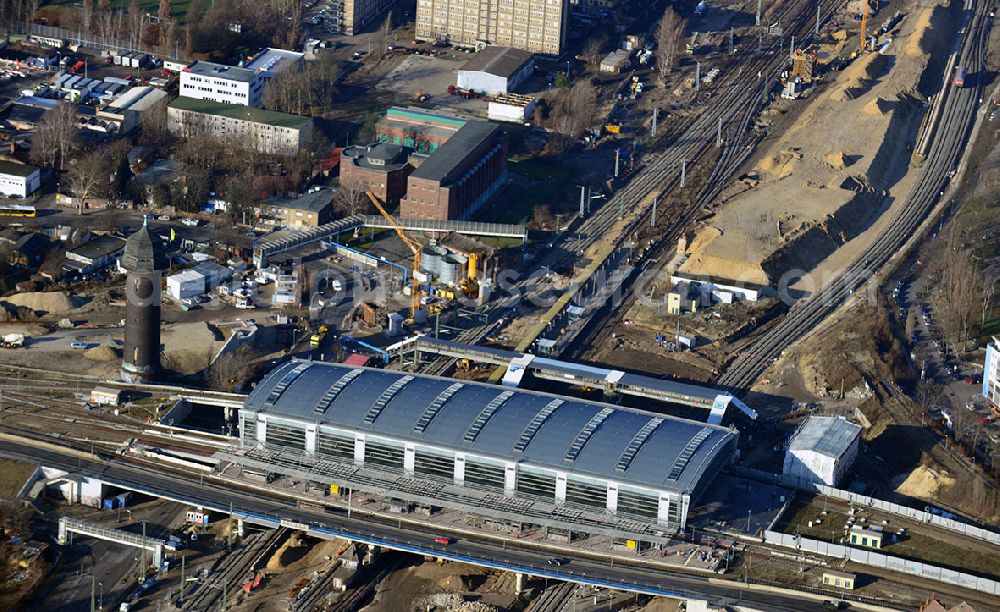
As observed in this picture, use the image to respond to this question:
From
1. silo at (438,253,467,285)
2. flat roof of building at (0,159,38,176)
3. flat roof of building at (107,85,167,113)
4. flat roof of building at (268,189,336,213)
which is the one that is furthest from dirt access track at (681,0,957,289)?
flat roof of building at (0,159,38,176)

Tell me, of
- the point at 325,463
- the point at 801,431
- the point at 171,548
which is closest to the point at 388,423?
the point at 325,463

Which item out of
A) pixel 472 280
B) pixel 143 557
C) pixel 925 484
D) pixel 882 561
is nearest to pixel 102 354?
pixel 143 557

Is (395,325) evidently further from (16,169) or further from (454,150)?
(16,169)

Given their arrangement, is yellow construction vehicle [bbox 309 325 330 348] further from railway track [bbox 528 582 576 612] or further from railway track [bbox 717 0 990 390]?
railway track [bbox 528 582 576 612]

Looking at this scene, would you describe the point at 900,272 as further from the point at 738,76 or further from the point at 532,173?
the point at 738,76

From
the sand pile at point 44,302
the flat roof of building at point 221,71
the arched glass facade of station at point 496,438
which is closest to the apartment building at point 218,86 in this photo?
the flat roof of building at point 221,71

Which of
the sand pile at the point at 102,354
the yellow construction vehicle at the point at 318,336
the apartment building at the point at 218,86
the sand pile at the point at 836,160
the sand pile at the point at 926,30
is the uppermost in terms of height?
the sand pile at the point at 926,30

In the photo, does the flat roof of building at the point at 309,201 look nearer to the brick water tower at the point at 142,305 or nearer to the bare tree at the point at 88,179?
the bare tree at the point at 88,179
